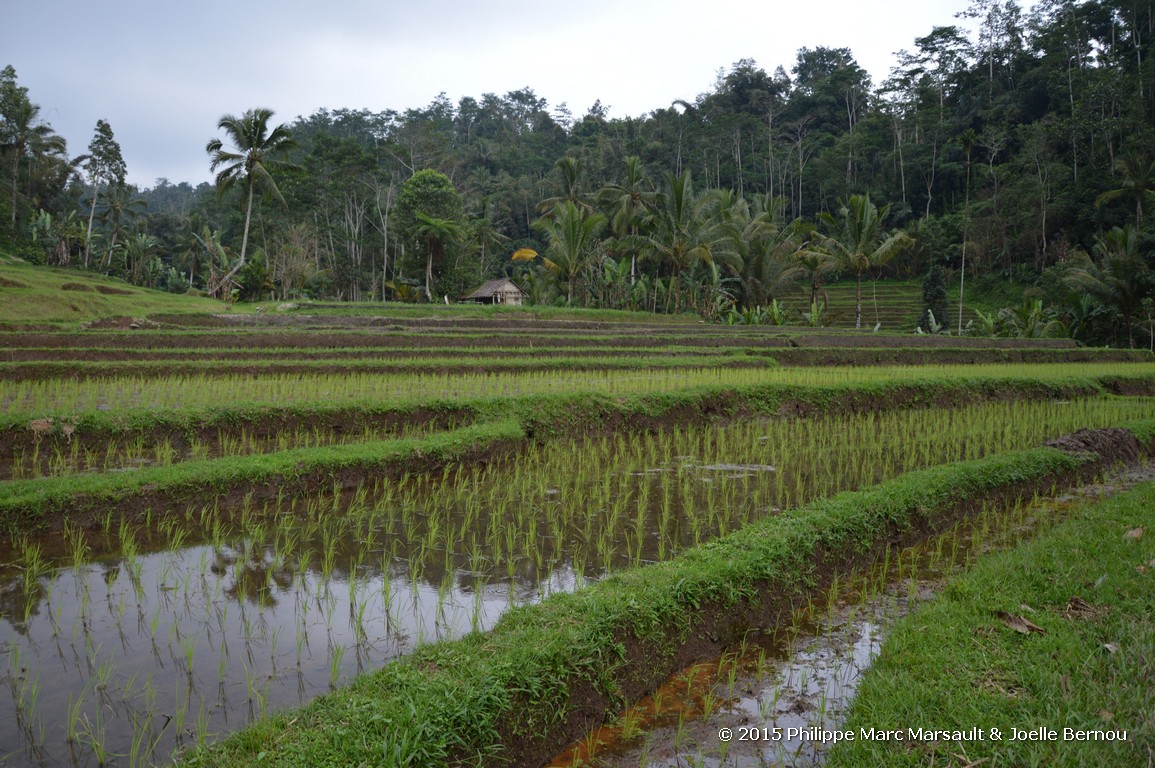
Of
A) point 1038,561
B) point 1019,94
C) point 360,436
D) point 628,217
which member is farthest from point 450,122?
point 1038,561

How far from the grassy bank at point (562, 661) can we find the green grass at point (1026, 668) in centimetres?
71

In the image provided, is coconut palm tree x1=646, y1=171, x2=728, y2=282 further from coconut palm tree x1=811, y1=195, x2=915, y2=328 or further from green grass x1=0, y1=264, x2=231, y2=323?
green grass x1=0, y1=264, x2=231, y2=323

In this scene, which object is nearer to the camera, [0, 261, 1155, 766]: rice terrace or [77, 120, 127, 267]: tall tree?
[0, 261, 1155, 766]: rice terrace

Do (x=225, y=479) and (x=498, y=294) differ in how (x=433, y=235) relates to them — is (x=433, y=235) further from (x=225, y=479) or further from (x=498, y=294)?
(x=225, y=479)

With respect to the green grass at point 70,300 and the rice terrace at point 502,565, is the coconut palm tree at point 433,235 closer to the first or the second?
the green grass at point 70,300

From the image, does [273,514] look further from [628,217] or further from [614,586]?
[628,217]

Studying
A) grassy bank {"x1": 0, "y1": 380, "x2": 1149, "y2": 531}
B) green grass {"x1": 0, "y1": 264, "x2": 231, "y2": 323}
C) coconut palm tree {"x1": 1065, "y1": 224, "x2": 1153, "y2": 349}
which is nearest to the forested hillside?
coconut palm tree {"x1": 1065, "y1": 224, "x2": 1153, "y2": 349}

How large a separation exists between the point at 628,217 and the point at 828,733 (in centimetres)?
3376

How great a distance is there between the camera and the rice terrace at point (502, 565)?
2535 millimetres

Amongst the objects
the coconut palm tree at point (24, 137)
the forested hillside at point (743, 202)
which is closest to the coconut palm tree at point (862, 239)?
the forested hillside at point (743, 202)

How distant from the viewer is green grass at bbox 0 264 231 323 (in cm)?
1952

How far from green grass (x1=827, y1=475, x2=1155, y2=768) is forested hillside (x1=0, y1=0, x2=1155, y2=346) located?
2618 cm

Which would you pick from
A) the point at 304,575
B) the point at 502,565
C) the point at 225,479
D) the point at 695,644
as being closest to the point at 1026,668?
the point at 695,644

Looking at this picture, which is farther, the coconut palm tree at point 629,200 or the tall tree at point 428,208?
the coconut palm tree at point 629,200
